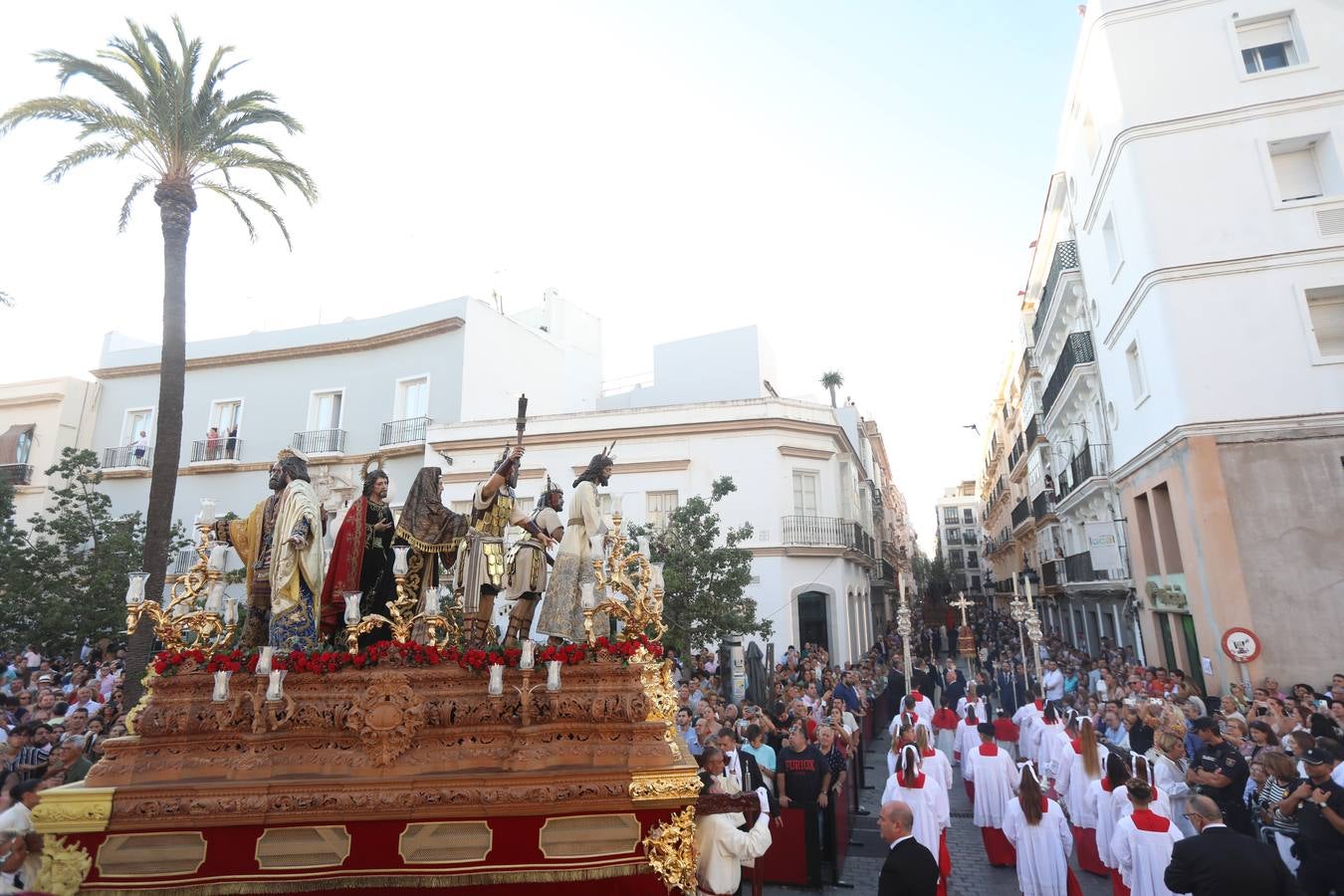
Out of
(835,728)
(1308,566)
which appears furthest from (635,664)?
(1308,566)

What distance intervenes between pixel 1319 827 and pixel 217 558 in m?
8.97

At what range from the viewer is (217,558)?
18.9 ft

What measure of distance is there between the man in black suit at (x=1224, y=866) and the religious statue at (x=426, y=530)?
6.07 meters

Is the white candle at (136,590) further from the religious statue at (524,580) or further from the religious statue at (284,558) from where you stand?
the religious statue at (524,580)

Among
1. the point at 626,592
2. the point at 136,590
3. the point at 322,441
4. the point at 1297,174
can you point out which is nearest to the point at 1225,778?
the point at 626,592

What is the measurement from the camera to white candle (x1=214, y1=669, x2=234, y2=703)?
198 inches

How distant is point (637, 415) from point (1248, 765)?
18.9m

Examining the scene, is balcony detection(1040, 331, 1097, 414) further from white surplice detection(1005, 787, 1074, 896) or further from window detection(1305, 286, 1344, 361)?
white surplice detection(1005, 787, 1074, 896)

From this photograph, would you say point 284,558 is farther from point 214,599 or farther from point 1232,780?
point 1232,780

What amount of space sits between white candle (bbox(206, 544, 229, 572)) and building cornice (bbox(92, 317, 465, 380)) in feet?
64.8

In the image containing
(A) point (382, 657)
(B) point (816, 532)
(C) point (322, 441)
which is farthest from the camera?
(C) point (322, 441)

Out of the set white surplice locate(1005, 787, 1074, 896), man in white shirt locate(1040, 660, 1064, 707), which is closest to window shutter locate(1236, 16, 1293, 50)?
man in white shirt locate(1040, 660, 1064, 707)

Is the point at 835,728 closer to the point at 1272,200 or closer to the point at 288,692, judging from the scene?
the point at 288,692

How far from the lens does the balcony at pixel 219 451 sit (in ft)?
83.1
